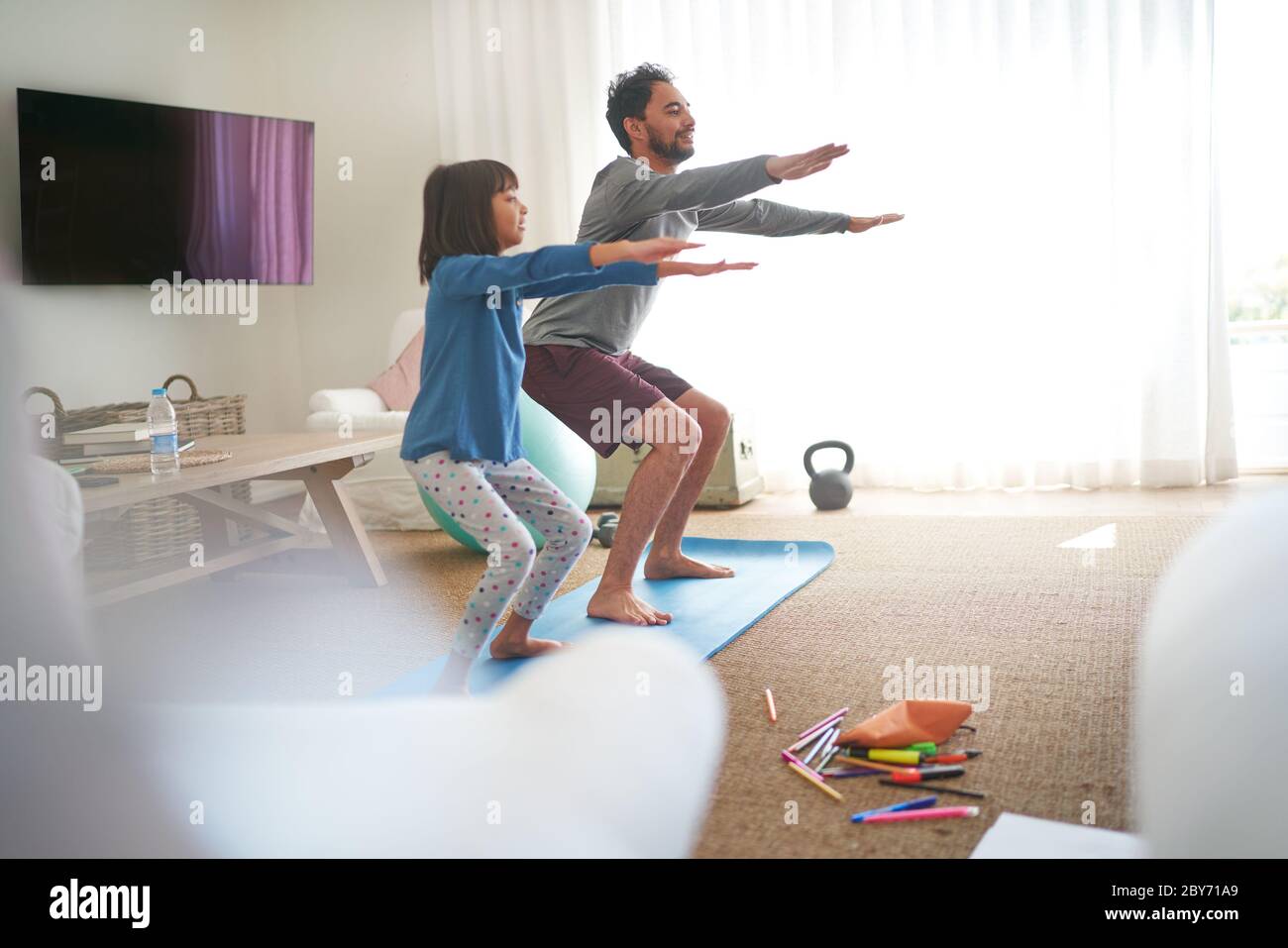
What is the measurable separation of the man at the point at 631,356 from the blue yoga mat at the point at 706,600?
8cm

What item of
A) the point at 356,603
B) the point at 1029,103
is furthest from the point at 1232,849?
the point at 1029,103

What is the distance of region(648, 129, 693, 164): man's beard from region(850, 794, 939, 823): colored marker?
5.88ft

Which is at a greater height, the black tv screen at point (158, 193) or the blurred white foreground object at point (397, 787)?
the black tv screen at point (158, 193)

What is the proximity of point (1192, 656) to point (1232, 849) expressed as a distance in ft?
0.51

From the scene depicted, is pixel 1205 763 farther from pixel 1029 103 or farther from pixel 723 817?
pixel 1029 103

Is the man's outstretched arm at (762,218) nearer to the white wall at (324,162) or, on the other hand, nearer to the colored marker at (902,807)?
the colored marker at (902,807)

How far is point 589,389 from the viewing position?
265cm

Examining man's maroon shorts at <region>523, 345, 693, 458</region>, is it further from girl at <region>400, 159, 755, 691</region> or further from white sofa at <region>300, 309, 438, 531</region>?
white sofa at <region>300, 309, 438, 531</region>

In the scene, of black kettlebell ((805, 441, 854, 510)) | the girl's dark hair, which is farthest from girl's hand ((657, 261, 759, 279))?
black kettlebell ((805, 441, 854, 510))

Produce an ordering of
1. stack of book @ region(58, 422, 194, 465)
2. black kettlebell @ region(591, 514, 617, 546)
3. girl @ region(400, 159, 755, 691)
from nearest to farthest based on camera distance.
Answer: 1. girl @ region(400, 159, 755, 691)
2. stack of book @ region(58, 422, 194, 465)
3. black kettlebell @ region(591, 514, 617, 546)

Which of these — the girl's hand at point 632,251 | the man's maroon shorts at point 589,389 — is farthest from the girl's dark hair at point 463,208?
the man's maroon shorts at point 589,389

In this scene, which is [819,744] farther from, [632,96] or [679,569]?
[632,96]

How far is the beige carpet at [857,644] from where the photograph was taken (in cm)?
153

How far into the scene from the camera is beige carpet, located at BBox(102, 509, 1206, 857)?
1.53 metres
